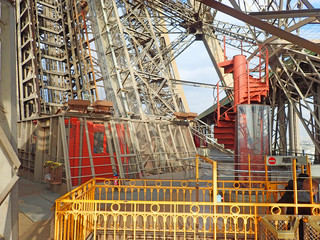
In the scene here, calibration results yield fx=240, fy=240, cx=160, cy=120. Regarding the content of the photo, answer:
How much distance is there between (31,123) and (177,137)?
873 cm

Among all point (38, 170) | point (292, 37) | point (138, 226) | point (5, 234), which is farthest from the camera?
point (38, 170)

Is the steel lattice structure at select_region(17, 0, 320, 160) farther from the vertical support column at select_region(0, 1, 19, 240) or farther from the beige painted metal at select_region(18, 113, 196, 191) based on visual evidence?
the vertical support column at select_region(0, 1, 19, 240)

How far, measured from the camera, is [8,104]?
245cm

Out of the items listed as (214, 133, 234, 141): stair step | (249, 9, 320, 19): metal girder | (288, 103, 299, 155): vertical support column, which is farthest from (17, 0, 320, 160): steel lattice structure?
(249, 9, 320, 19): metal girder

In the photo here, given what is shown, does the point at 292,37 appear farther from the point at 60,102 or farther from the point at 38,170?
the point at 60,102

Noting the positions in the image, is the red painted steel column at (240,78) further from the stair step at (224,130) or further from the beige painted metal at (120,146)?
the beige painted metal at (120,146)

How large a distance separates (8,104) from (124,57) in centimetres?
1534

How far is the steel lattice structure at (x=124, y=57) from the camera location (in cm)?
1552

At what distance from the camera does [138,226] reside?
6.03 meters

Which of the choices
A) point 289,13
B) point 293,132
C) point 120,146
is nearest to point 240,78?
point 120,146

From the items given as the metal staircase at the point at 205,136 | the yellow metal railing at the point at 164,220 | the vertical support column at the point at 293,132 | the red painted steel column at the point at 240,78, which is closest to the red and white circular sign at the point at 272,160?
the yellow metal railing at the point at 164,220

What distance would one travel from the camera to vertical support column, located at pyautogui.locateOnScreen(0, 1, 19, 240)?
235 cm

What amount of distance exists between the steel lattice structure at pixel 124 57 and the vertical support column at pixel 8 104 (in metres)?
11.8

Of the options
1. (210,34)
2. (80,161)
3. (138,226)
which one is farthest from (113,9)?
(138,226)
